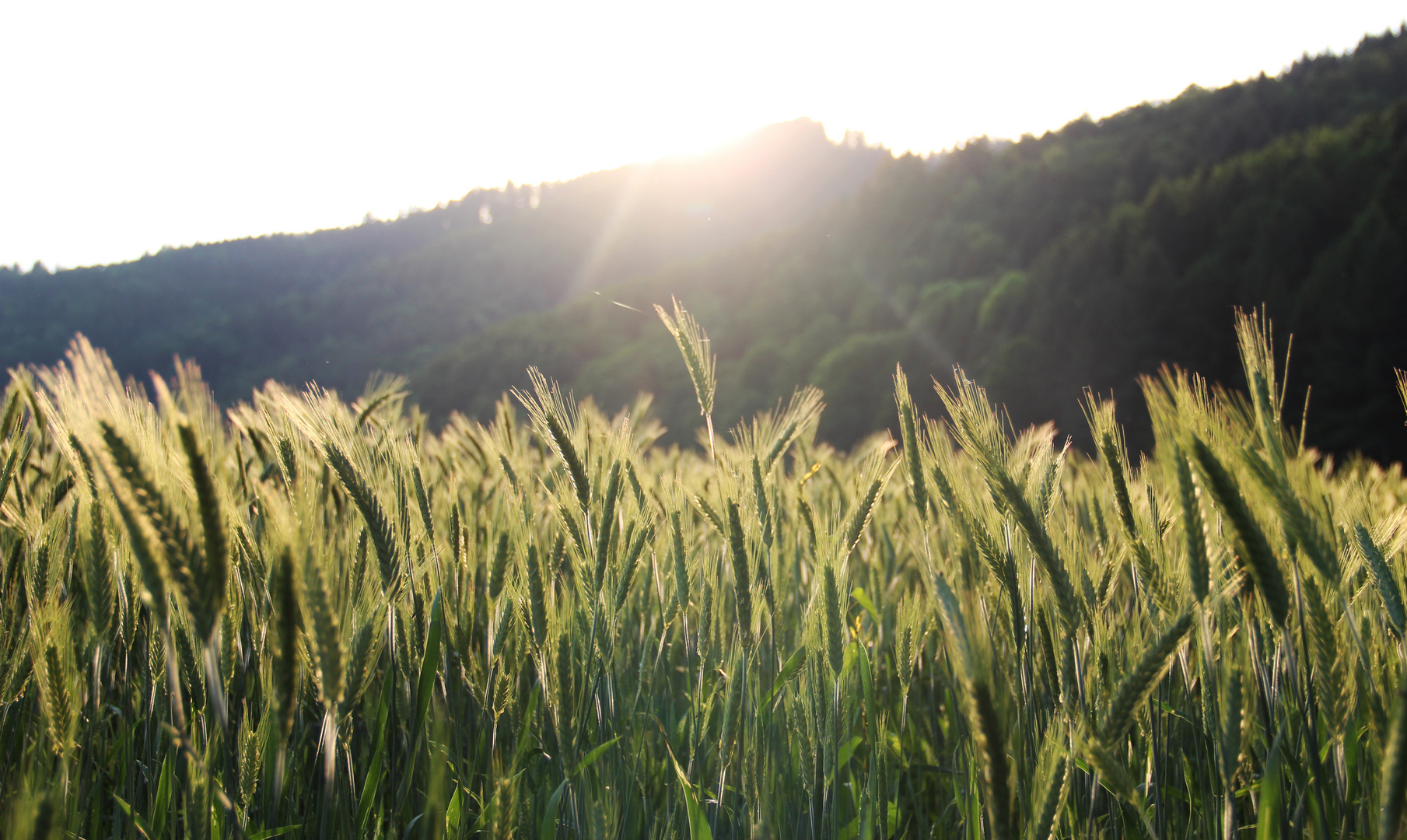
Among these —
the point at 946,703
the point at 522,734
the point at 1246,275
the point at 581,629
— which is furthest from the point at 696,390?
the point at 1246,275

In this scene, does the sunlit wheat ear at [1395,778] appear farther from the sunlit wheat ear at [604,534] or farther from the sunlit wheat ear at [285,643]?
the sunlit wheat ear at [285,643]

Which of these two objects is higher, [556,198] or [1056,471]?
[556,198]

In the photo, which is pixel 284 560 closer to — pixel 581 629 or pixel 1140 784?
pixel 581 629

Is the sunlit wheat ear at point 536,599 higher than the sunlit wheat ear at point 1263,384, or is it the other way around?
the sunlit wheat ear at point 1263,384

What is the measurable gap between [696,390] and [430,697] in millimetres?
930

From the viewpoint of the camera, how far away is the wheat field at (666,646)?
964mm

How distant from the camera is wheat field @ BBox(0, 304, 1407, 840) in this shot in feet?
3.16

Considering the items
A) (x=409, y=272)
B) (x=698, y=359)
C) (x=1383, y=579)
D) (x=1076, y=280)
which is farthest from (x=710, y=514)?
(x=409, y=272)

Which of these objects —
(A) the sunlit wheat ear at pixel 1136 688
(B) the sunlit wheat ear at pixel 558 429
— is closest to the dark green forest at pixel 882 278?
(B) the sunlit wheat ear at pixel 558 429

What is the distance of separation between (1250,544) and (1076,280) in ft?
139

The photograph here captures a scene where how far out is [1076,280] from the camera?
37.8 meters

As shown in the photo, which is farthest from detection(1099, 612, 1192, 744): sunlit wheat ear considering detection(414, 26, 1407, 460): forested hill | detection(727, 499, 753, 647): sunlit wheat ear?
detection(414, 26, 1407, 460): forested hill

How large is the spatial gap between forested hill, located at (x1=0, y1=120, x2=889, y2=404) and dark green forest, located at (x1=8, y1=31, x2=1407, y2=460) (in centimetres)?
40

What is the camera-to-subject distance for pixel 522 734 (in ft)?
4.36
